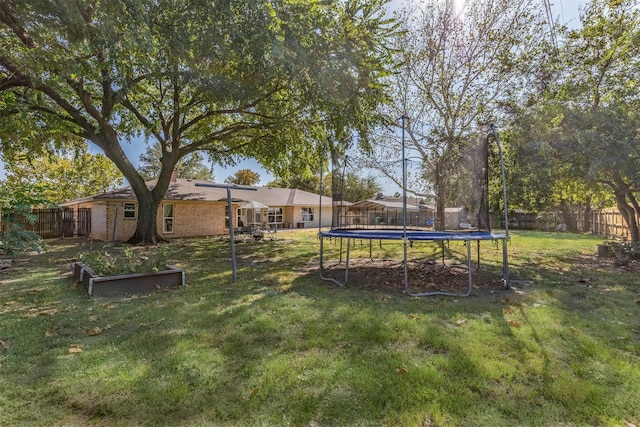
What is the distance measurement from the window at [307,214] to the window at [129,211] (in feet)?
46.8

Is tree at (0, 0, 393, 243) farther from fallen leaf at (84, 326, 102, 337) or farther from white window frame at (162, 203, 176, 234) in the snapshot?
fallen leaf at (84, 326, 102, 337)

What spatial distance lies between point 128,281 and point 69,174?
25.0 meters

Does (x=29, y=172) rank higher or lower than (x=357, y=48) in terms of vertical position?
lower

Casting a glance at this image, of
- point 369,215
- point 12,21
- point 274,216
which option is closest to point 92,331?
point 12,21

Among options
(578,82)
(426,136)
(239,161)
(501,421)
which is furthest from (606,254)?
(239,161)

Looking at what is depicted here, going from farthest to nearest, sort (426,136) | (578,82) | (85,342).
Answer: (426,136)
(578,82)
(85,342)

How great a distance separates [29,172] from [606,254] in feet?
107

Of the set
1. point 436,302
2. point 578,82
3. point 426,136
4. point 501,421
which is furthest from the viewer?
point 426,136

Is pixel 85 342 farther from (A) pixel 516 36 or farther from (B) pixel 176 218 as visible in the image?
(B) pixel 176 218

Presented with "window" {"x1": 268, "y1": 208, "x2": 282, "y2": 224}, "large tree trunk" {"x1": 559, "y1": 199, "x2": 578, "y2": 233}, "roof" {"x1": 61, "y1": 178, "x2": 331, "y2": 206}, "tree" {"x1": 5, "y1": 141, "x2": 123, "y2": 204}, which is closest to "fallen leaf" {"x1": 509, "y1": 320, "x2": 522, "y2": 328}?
"roof" {"x1": 61, "y1": 178, "x2": 331, "y2": 206}

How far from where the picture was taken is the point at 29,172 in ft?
75.3

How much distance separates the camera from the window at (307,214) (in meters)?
28.5

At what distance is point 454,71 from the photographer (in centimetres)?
1217

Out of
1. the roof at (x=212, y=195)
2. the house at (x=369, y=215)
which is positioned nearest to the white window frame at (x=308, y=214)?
the roof at (x=212, y=195)
